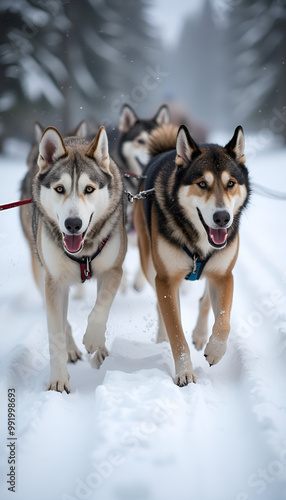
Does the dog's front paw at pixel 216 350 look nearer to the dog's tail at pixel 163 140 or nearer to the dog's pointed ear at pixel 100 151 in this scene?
the dog's pointed ear at pixel 100 151

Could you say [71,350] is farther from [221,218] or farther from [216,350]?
[221,218]

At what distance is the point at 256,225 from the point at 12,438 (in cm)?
665

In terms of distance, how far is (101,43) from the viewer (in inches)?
584

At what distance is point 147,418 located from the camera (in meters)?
2.20

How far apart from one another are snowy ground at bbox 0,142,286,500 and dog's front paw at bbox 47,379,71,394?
0.06m

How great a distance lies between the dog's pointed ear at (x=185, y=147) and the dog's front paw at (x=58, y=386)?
4.79 ft

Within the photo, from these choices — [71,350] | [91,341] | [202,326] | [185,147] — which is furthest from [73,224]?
[202,326]

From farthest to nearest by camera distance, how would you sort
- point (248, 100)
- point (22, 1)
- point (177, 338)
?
point (248, 100), point (22, 1), point (177, 338)

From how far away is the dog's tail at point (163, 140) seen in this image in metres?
3.92

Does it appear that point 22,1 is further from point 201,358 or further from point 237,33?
point 201,358

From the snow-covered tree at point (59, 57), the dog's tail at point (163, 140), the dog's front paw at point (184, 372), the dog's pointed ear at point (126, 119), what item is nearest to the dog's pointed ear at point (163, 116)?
the dog's pointed ear at point (126, 119)

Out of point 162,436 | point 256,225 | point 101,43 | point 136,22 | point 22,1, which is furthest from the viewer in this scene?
point 136,22

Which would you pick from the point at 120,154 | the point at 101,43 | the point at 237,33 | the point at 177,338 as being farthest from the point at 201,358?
the point at 237,33

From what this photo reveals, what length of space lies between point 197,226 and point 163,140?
129 cm
